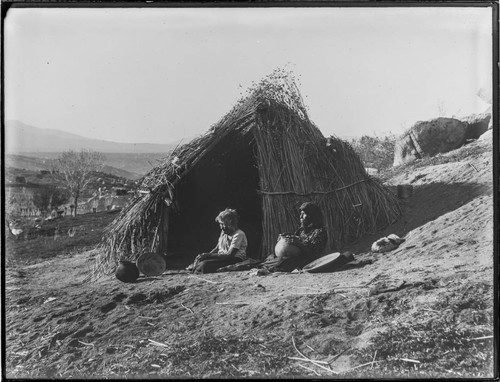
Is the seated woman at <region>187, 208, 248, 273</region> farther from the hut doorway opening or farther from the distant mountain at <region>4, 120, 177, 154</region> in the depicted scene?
the distant mountain at <region>4, 120, 177, 154</region>

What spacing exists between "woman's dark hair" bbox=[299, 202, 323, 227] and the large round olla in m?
0.37

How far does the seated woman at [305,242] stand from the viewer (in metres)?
7.09

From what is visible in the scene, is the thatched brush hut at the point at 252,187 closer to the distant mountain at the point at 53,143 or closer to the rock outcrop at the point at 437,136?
the distant mountain at the point at 53,143

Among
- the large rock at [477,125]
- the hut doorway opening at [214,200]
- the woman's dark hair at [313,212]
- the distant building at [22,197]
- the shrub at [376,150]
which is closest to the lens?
the distant building at [22,197]

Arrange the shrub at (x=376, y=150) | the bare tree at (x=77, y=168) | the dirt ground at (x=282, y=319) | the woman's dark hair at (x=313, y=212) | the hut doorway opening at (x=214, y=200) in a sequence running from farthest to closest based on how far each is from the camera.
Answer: the shrub at (x=376, y=150), the hut doorway opening at (x=214, y=200), the bare tree at (x=77, y=168), the woman's dark hair at (x=313, y=212), the dirt ground at (x=282, y=319)

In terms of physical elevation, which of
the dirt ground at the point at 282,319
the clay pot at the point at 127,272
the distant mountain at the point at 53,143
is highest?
the distant mountain at the point at 53,143

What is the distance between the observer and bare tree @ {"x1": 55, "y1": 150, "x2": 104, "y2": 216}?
749cm

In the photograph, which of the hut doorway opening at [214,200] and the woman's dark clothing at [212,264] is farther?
the hut doorway opening at [214,200]

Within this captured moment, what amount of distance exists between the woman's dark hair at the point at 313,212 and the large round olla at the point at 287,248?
0.37m

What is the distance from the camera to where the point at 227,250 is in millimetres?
7367

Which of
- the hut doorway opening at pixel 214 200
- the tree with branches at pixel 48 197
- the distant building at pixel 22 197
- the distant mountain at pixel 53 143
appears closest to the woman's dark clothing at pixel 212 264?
the hut doorway opening at pixel 214 200

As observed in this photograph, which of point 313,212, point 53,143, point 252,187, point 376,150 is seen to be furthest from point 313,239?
point 53,143

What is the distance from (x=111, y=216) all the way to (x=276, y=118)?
8.51 feet

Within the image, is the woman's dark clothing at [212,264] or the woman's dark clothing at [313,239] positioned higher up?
the woman's dark clothing at [313,239]
